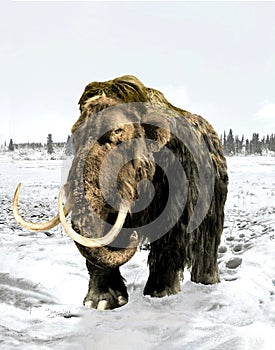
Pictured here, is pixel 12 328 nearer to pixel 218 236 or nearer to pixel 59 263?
pixel 59 263

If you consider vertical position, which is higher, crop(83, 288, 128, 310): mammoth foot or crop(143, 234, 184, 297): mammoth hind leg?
crop(143, 234, 184, 297): mammoth hind leg

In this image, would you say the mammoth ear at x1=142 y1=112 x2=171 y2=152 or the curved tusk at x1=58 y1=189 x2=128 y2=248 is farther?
the mammoth ear at x1=142 y1=112 x2=171 y2=152

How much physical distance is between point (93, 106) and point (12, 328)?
1729mm

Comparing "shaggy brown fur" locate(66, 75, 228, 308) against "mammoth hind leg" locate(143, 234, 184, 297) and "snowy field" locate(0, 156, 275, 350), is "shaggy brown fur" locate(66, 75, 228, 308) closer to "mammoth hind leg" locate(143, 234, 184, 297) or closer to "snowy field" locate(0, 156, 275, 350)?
"mammoth hind leg" locate(143, 234, 184, 297)

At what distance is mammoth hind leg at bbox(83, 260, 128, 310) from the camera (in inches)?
125

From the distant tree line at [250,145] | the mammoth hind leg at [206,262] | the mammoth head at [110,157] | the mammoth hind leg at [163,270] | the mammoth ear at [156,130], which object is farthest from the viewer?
the distant tree line at [250,145]

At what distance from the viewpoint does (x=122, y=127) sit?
113 inches

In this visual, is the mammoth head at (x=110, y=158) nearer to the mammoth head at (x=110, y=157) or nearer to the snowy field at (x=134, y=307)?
the mammoth head at (x=110, y=157)

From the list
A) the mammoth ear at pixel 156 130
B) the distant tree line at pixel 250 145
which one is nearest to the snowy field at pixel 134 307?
the mammoth ear at pixel 156 130

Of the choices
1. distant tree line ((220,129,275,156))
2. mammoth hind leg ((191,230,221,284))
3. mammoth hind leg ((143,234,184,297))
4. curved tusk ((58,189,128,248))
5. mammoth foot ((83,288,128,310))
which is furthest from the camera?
distant tree line ((220,129,275,156))

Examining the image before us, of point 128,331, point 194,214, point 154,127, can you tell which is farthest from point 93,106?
point 128,331

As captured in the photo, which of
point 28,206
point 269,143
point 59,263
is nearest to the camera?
point 59,263

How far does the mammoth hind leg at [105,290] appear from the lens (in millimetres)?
3166

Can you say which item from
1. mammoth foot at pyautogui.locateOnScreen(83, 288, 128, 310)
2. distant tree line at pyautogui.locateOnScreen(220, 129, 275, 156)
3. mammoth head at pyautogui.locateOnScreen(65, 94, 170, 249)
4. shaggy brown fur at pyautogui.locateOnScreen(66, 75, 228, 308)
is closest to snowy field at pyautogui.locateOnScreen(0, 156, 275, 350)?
mammoth foot at pyautogui.locateOnScreen(83, 288, 128, 310)
